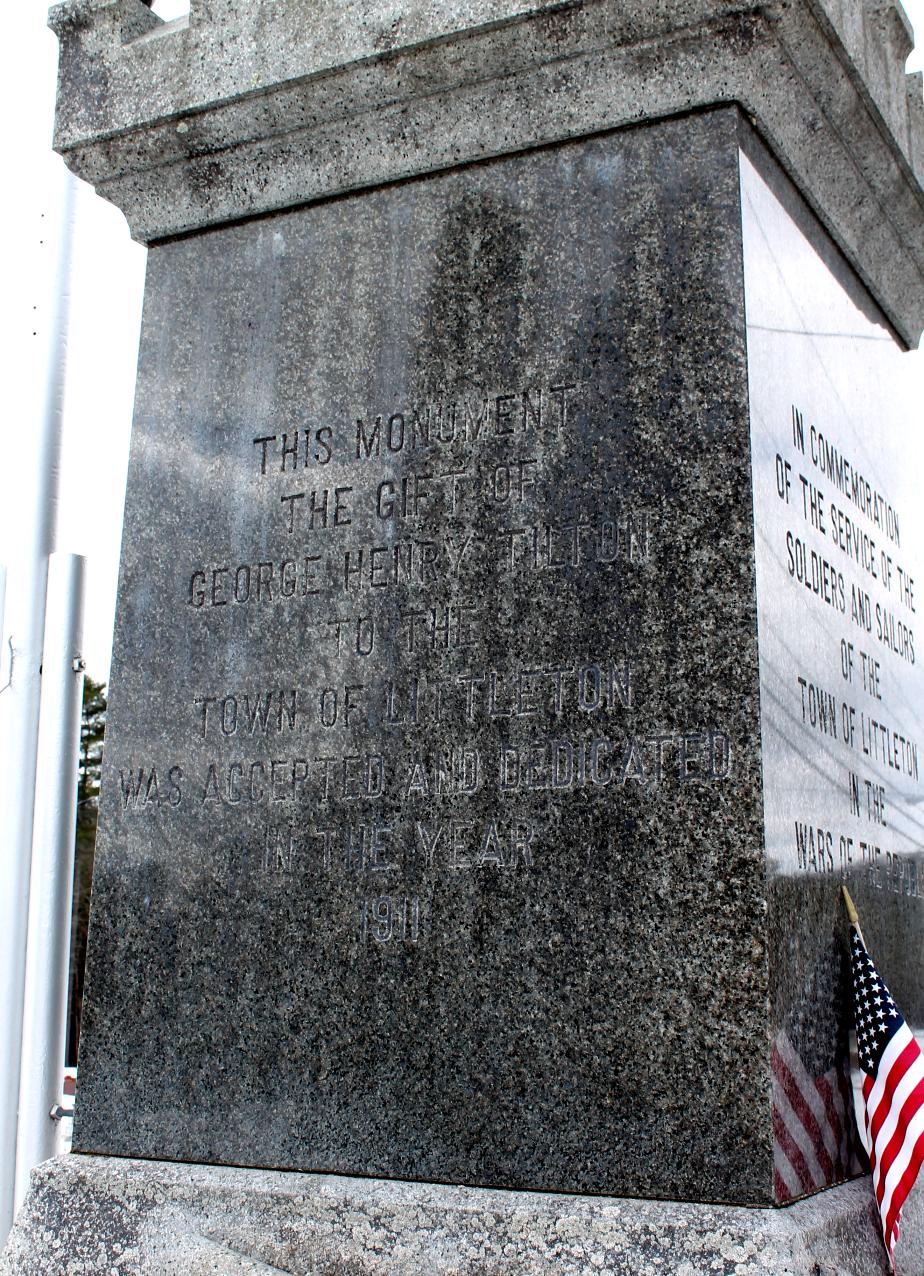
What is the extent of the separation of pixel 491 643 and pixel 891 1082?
159cm

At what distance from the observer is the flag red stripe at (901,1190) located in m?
3.76

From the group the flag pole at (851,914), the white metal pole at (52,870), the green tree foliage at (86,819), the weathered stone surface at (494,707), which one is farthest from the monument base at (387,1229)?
the green tree foliage at (86,819)

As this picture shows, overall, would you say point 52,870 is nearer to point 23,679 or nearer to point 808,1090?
point 23,679

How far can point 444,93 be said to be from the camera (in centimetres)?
441

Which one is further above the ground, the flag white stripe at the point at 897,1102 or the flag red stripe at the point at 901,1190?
the flag white stripe at the point at 897,1102

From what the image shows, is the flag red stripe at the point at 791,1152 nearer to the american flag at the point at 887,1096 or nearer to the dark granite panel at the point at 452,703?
the dark granite panel at the point at 452,703

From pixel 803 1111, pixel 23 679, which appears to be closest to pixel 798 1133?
pixel 803 1111

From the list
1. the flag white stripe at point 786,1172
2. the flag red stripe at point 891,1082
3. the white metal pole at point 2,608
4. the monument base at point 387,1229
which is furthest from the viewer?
the white metal pole at point 2,608

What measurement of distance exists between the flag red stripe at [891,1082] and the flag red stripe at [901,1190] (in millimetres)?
114

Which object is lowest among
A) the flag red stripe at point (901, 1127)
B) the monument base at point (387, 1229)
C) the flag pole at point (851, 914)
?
the monument base at point (387, 1229)

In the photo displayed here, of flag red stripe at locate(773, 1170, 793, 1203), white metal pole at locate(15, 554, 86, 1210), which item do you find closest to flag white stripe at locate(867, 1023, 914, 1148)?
flag red stripe at locate(773, 1170, 793, 1203)

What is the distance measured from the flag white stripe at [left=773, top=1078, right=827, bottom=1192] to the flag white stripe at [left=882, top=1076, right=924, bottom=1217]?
193 millimetres

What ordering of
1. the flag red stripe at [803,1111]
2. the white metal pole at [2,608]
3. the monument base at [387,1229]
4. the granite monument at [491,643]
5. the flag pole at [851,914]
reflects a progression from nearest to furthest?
the monument base at [387,1229], the flag red stripe at [803,1111], the granite monument at [491,643], the flag pole at [851,914], the white metal pole at [2,608]

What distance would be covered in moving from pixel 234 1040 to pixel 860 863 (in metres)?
1.93
